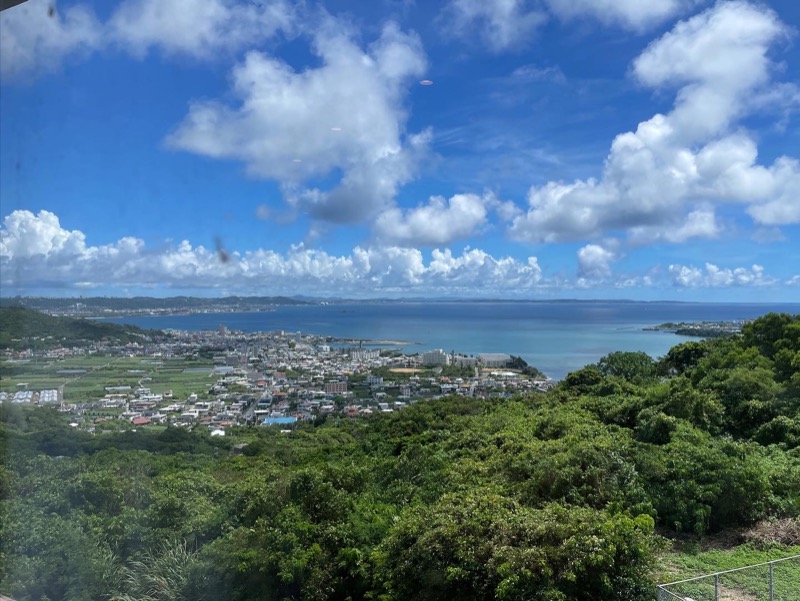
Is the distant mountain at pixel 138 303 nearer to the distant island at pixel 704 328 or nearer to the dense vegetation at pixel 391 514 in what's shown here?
the dense vegetation at pixel 391 514

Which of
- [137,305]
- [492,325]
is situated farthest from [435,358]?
[492,325]

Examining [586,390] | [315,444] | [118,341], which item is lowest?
[315,444]

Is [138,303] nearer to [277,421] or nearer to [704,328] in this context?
[277,421]

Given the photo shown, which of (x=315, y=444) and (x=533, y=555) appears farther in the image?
(x=315, y=444)

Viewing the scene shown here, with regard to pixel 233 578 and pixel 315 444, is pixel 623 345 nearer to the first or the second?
pixel 315 444

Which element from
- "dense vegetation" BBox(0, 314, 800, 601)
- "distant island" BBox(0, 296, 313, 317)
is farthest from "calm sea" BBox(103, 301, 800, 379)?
"dense vegetation" BBox(0, 314, 800, 601)

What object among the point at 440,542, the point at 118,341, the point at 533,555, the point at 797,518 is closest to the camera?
the point at 533,555

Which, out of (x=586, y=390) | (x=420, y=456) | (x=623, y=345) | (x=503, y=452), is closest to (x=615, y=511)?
(x=503, y=452)
